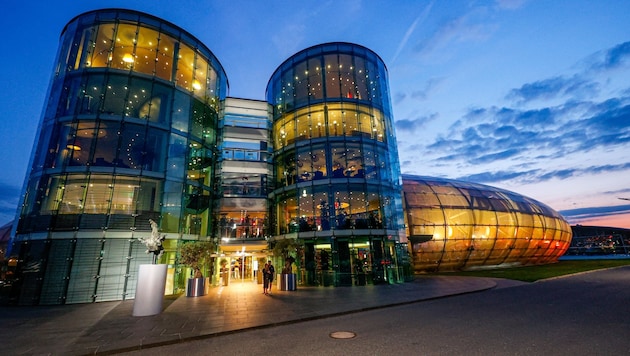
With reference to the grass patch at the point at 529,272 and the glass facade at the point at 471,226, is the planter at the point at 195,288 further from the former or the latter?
the grass patch at the point at 529,272

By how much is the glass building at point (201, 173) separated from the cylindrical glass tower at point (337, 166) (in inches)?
4.8

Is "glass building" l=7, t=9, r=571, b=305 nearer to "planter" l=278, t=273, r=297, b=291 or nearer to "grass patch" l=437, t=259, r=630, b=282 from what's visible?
"planter" l=278, t=273, r=297, b=291

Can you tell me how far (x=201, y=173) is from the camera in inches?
930

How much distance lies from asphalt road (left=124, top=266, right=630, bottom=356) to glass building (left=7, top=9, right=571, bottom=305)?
36.2ft

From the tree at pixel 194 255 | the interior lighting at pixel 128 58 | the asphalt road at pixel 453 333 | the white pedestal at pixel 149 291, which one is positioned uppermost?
the interior lighting at pixel 128 58

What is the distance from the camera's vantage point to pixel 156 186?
19656 mm

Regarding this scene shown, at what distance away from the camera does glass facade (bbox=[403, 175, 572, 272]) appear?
3136cm

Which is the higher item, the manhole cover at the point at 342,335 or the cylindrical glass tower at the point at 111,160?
the cylindrical glass tower at the point at 111,160

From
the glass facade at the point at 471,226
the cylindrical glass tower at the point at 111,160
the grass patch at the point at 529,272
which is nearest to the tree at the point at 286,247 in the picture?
the cylindrical glass tower at the point at 111,160

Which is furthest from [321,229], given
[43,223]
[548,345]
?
[43,223]

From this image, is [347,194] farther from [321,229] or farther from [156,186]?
[156,186]

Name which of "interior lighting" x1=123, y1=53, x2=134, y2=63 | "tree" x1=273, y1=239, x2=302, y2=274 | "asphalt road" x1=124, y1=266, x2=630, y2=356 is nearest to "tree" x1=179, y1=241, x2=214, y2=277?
"tree" x1=273, y1=239, x2=302, y2=274

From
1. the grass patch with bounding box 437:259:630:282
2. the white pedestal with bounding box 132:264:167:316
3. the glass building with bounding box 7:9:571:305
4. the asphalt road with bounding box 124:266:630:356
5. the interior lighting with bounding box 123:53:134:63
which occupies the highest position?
the interior lighting with bounding box 123:53:134:63

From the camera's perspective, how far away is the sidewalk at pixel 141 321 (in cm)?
743
